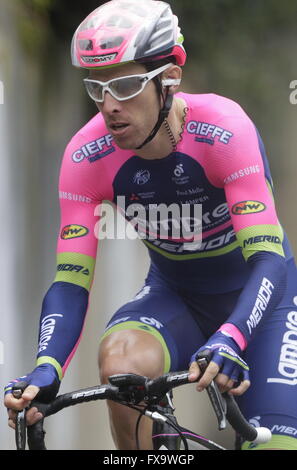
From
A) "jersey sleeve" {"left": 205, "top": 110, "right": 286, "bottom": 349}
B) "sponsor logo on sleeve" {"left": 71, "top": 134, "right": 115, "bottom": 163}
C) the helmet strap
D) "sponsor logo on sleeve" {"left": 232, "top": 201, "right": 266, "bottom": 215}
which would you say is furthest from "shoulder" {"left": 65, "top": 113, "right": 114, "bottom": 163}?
"sponsor logo on sleeve" {"left": 232, "top": 201, "right": 266, "bottom": 215}

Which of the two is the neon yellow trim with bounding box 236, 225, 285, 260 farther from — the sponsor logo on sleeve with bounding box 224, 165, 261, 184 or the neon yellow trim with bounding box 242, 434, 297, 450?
the neon yellow trim with bounding box 242, 434, 297, 450

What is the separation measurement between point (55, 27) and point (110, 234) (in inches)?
79.1

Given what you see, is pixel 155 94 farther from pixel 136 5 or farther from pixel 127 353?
pixel 127 353

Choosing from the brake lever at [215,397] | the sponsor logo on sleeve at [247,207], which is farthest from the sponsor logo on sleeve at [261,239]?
the brake lever at [215,397]

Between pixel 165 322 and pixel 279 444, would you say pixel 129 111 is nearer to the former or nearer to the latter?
pixel 165 322

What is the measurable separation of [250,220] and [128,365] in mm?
756

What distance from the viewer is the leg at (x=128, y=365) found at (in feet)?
14.3

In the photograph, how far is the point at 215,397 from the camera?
365 centimetres

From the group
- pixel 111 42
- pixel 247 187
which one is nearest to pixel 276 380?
pixel 247 187

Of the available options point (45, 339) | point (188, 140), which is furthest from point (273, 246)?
point (45, 339)

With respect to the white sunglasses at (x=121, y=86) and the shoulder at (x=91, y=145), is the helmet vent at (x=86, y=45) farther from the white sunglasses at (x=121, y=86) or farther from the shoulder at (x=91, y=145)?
the shoulder at (x=91, y=145)

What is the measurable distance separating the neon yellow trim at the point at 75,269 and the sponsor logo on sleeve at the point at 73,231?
0.08 meters

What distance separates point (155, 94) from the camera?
4.45 meters

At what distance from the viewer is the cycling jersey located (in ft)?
14.2
